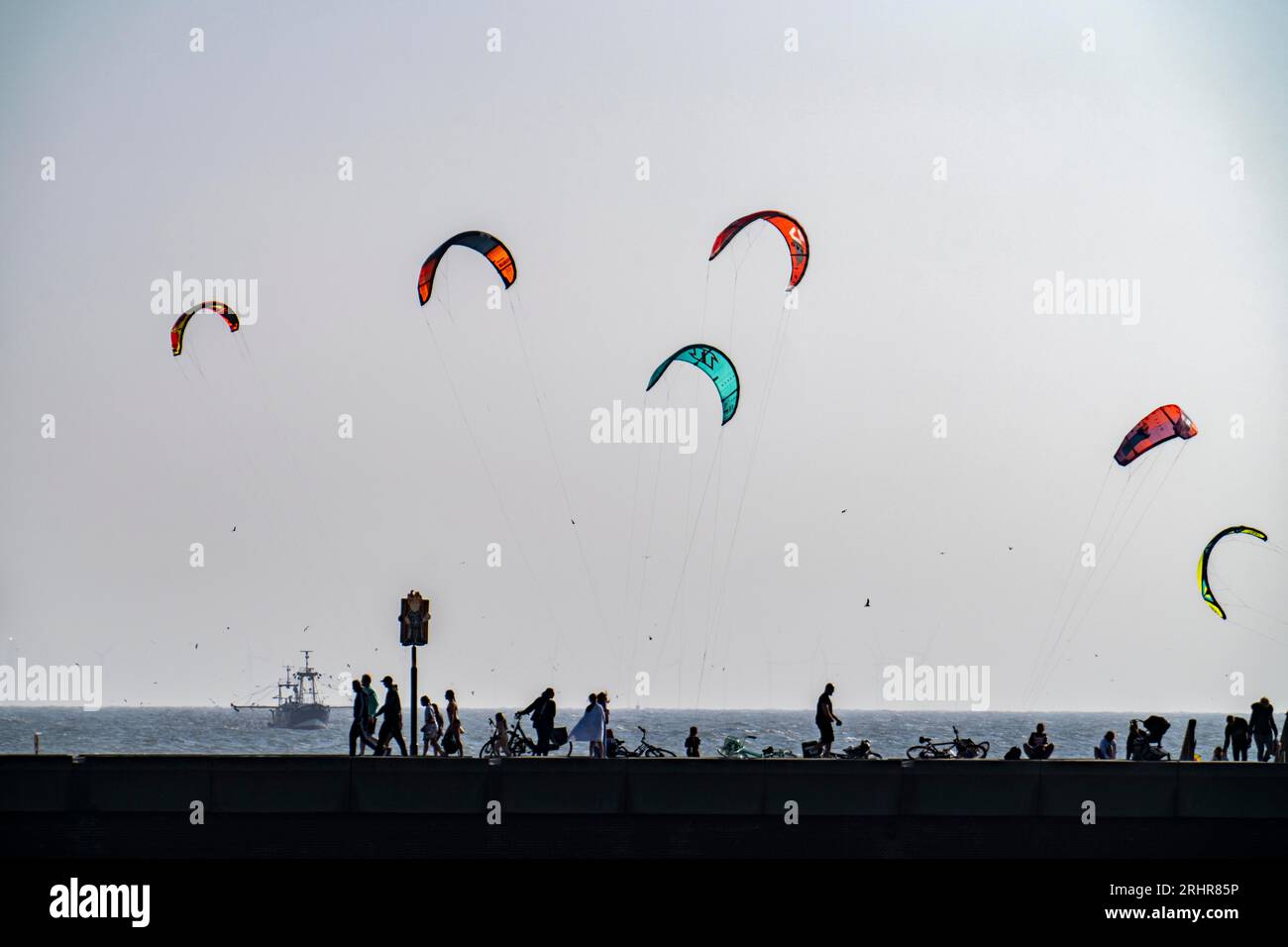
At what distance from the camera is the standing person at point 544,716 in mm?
30312

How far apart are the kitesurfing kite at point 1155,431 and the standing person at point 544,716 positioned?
15.9 meters

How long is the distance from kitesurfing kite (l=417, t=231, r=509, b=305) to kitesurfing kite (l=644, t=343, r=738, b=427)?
3546 mm

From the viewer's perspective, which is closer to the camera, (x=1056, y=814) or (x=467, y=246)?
(x=1056, y=814)

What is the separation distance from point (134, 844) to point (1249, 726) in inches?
767

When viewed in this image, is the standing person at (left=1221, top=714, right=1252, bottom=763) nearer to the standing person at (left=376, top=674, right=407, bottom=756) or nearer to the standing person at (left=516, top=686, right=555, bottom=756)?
the standing person at (left=516, top=686, right=555, bottom=756)

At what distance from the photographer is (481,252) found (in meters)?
35.7

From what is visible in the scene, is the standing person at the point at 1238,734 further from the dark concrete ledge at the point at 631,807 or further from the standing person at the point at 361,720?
the standing person at the point at 361,720

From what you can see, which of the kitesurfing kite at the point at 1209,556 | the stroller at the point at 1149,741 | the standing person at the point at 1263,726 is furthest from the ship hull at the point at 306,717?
the standing person at the point at 1263,726

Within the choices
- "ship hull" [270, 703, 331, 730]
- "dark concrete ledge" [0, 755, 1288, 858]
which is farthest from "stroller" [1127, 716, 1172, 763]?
"ship hull" [270, 703, 331, 730]

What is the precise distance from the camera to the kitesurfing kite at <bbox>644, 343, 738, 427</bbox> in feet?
118

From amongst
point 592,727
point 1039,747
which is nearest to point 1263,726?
point 1039,747
